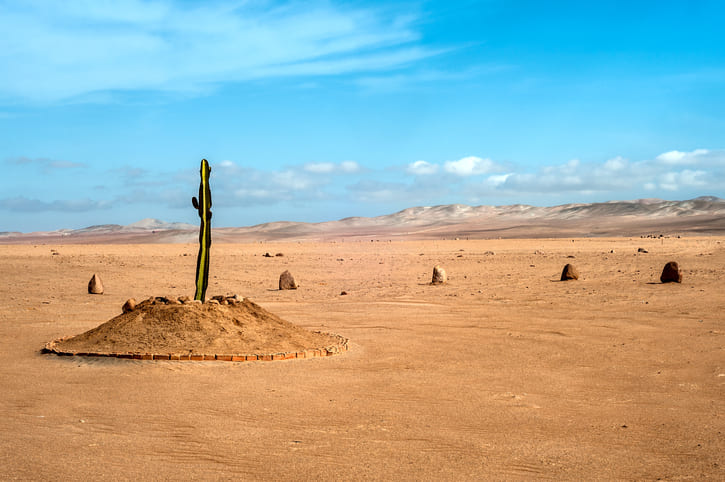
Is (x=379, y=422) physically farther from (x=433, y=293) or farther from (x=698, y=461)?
(x=433, y=293)

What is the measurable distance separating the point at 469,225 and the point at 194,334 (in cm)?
11410

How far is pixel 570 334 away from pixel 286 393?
5.71m

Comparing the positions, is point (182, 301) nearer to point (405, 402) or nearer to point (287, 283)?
point (405, 402)

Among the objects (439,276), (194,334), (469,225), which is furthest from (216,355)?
(469,225)

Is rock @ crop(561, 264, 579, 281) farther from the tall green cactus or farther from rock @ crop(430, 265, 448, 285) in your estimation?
the tall green cactus

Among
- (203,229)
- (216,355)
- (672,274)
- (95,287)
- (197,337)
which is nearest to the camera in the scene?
(216,355)

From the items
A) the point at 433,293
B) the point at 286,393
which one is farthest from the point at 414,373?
the point at 433,293

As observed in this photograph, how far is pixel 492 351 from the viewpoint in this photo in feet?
31.9

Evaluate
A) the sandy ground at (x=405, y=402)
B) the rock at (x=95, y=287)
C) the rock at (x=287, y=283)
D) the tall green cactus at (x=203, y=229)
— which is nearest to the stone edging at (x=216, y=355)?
the sandy ground at (x=405, y=402)

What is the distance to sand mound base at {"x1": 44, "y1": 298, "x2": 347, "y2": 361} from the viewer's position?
885 cm

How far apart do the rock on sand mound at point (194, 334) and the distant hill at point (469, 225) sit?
75.2m

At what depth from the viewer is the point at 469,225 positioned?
121312mm

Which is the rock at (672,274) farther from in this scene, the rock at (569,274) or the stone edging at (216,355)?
the stone edging at (216,355)

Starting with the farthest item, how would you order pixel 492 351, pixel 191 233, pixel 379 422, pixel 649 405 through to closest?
1. pixel 191 233
2. pixel 492 351
3. pixel 649 405
4. pixel 379 422
